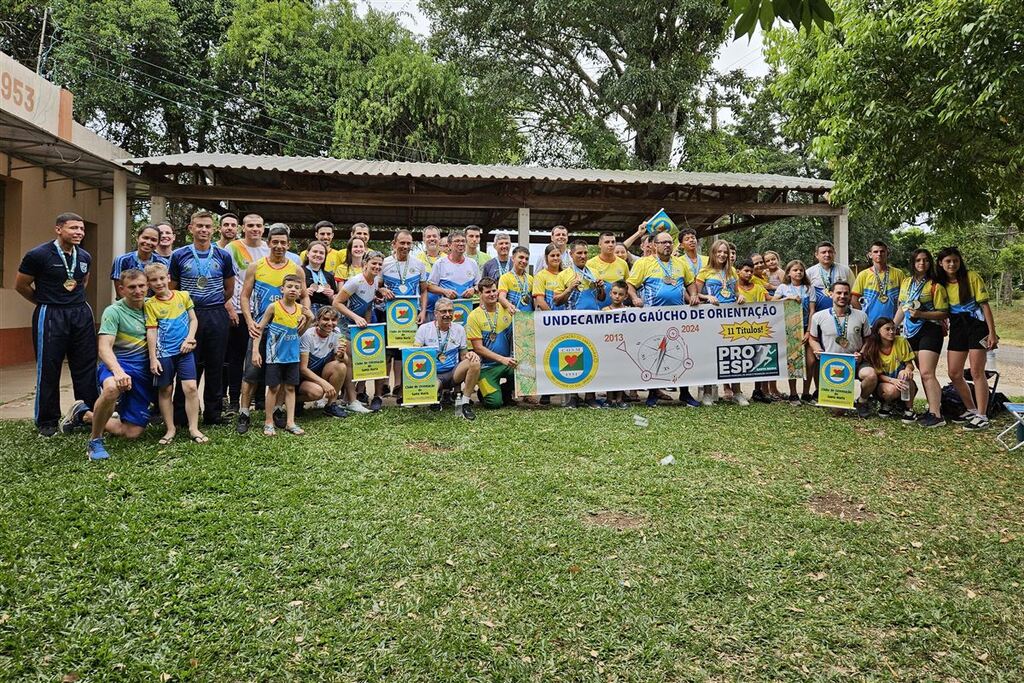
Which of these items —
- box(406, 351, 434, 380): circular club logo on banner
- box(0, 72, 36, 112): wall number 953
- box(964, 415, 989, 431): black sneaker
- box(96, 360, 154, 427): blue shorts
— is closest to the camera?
box(96, 360, 154, 427): blue shorts

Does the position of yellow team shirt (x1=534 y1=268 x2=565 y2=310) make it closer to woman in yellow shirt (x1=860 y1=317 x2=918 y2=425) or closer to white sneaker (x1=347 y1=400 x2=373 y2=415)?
white sneaker (x1=347 y1=400 x2=373 y2=415)

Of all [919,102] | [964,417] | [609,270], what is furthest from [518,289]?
[964,417]

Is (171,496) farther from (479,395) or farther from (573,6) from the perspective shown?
(573,6)

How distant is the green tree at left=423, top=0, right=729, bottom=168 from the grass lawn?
16.0 metres

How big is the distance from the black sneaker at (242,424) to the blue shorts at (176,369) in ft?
1.73

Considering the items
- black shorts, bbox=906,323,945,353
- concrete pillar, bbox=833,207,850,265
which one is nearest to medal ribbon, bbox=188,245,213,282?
black shorts, bbox=906,323,945,353

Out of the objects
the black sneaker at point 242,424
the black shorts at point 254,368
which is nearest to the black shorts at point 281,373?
the black shorts at point 254,368

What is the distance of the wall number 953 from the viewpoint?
24.9 feet

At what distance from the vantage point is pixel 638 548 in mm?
3230

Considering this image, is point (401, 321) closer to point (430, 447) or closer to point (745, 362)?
point (430, 447)

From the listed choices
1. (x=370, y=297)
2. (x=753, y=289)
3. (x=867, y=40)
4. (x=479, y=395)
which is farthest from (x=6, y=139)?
(x=867, y=40)

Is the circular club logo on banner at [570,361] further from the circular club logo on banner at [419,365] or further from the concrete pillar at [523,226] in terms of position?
the concrete pillar at [523,226]

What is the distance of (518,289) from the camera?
21.8 ft

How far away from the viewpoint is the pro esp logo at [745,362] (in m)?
7.04
